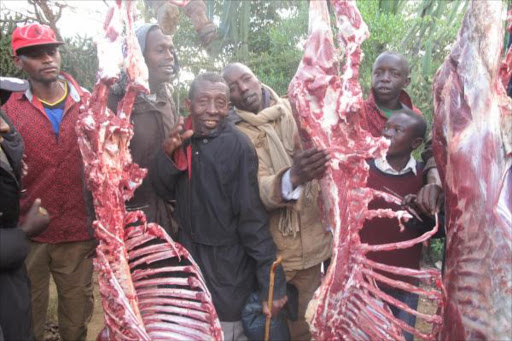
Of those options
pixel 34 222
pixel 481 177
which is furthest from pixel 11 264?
pixel 481 177

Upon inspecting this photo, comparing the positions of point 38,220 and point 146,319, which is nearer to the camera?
point 146,319

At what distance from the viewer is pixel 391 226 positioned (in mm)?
2695

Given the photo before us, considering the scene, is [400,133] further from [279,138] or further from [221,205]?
[221,205]

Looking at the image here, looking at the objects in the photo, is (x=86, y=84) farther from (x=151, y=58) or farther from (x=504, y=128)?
(x=504, y=128)

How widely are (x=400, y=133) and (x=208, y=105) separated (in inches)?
40.1

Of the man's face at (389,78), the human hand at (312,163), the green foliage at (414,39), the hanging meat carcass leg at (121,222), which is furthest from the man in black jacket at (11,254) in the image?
the green foliage at (414,39)

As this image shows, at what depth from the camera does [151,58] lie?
2775mm

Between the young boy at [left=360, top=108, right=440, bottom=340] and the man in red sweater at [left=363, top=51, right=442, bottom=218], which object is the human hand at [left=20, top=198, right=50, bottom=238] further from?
the man in red sweater at [left=363, top=51, right=442, bottom=218]

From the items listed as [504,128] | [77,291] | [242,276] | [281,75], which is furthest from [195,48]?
[504,128]

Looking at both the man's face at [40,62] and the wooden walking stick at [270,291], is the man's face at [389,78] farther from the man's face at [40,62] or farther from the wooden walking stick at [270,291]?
the man's face at [40,62]

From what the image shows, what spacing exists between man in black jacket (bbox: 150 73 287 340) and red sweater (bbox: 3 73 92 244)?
1.04 meters

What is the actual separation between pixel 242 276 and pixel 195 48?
25.9ft

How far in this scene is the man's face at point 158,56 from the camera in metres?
2.77

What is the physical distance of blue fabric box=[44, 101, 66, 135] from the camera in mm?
3264
